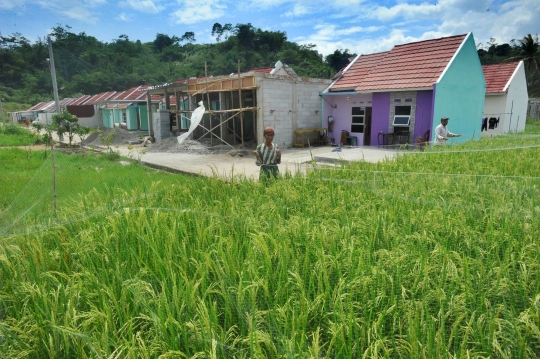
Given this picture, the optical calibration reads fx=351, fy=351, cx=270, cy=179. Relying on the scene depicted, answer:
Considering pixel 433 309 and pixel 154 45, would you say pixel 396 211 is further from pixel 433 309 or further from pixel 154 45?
pixel 154 45

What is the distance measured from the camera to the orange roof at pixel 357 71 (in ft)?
50.5

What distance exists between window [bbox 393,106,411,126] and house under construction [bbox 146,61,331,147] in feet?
13.1

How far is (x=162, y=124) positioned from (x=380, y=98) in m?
10.5

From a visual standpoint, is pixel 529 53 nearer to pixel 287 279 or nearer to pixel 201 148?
pixel 201 148

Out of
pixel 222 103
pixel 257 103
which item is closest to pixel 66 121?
pixel 222 103

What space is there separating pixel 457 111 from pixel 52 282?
14.7m

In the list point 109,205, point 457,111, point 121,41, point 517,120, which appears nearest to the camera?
point 109,205

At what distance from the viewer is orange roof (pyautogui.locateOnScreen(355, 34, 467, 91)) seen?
42.4 feet

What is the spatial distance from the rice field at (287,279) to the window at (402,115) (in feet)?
31.9

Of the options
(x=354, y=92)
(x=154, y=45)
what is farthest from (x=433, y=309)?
(x=154, y=45)

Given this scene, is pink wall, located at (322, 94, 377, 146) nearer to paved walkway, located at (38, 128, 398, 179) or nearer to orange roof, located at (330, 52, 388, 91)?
orange roof, located at (330, 52, 388, 91)

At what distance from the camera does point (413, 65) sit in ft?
45.6

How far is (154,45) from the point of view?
78.2 meters

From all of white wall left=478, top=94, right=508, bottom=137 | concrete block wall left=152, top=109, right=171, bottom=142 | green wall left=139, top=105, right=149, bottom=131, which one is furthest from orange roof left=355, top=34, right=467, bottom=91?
green wall left=139, top=105, right=149, bottom=131
